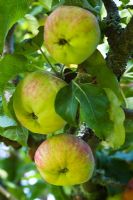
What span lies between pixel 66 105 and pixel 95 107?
0.23ft

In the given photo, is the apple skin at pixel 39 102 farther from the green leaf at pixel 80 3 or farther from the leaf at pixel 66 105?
the green leaf at pixel 80 3

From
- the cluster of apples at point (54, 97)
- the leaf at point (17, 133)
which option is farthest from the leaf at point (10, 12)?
the leaf at point (17, 133)

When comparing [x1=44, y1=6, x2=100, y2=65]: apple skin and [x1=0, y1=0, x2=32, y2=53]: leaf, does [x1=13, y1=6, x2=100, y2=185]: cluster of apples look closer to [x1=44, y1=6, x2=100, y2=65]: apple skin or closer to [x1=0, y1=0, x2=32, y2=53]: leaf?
[x1=44, y1=6, x2=100, y2=65]: apple skin

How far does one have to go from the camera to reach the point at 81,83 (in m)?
0.99

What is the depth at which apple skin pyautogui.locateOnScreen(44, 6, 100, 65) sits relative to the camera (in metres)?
0.91

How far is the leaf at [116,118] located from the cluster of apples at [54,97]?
0.20 feet

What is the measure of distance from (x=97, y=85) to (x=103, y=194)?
72 cm

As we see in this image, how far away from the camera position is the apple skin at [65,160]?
97 cm

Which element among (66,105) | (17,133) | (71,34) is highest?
(71,34)

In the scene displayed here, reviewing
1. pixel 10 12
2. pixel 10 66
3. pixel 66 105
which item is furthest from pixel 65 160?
pixel 10 12

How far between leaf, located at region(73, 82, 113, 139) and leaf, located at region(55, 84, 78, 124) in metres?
0.02

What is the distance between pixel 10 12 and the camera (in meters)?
1.01

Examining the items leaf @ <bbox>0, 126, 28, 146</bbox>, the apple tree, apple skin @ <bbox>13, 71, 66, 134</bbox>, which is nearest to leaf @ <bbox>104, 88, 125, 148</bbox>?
the apple tree

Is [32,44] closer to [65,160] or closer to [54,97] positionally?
[54,97]
